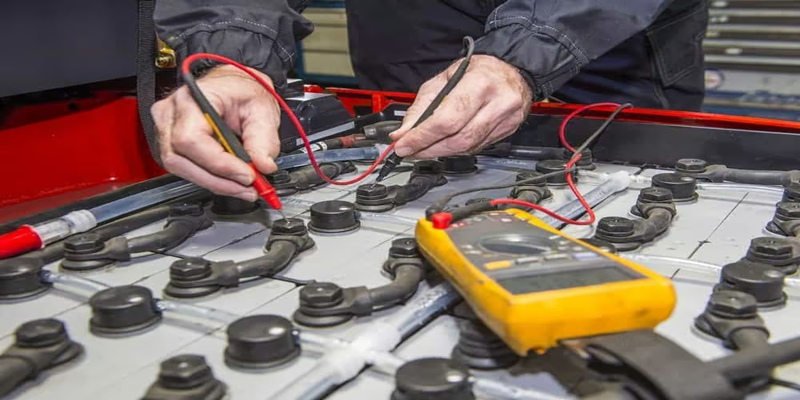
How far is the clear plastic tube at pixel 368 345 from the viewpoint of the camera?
1.64 ft

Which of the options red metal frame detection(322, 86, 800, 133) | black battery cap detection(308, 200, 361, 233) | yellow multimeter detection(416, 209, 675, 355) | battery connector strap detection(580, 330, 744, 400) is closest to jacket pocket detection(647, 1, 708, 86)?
red metal frame detection(322, 86, 800, 133)

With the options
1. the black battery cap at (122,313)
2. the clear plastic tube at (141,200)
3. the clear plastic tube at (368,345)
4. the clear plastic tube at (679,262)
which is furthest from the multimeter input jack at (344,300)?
the clear plastic tube at (141,200)

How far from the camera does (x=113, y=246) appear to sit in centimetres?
74

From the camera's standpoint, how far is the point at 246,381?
1.71 ft

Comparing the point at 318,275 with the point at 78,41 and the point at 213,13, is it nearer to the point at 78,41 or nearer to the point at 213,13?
the point at 213,13

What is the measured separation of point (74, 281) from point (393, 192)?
0.37m

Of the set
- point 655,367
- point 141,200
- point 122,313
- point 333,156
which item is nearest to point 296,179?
point 333,156

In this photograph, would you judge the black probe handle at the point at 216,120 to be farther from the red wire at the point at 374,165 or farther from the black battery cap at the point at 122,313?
the black battery cap at the point at 122,313

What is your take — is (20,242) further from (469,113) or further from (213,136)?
(469,113)

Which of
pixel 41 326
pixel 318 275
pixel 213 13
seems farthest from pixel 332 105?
pixel 41 326

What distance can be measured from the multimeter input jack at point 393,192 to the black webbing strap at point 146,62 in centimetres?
33

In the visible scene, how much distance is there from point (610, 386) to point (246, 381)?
240mm

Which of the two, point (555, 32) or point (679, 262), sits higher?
point (555, 32)

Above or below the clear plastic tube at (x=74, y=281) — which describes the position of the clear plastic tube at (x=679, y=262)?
above
